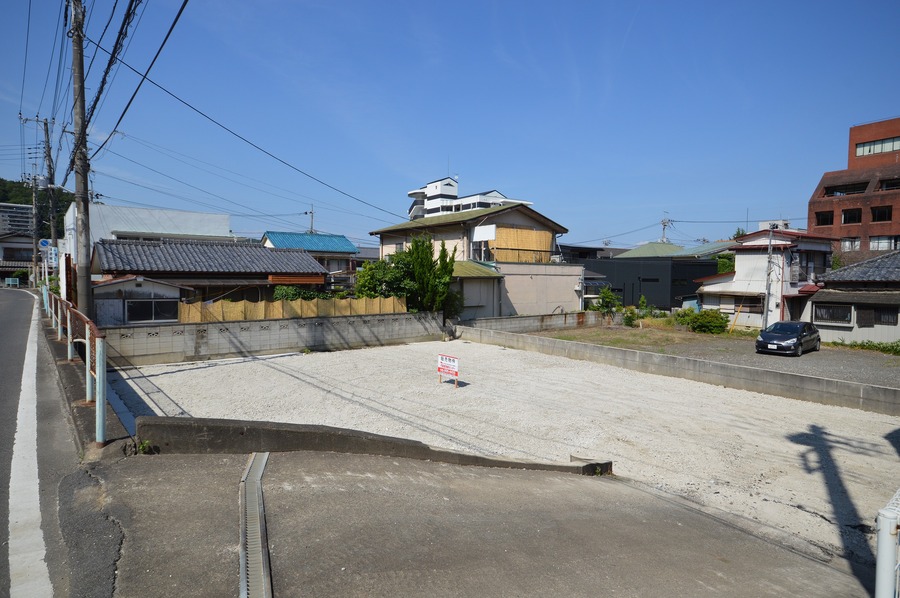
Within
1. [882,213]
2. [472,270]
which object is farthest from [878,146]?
[472,270]

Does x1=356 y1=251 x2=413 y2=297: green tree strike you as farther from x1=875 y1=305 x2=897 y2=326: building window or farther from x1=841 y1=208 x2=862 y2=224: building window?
x1=841 y1=208 x2=862 y2=224: building window

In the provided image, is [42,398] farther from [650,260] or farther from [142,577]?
[650,260]

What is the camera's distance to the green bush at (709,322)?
27.0 meters

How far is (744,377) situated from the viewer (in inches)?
591

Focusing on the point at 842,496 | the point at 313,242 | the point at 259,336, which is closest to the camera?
the point at 842,496

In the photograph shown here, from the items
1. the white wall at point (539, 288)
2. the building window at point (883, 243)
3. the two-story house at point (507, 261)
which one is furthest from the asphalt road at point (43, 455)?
the building window at point (883, 243)

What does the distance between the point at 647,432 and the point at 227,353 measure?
45.8 feet

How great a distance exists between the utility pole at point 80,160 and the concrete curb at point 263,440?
9.08 m

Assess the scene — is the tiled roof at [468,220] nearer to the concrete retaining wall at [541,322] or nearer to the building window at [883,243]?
the concrete retaining wall at [541,322]

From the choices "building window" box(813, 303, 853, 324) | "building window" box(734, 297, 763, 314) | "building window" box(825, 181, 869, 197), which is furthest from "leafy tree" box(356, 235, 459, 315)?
"building window" box(825, 181, 869, 197)

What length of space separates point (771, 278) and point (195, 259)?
29147 mm

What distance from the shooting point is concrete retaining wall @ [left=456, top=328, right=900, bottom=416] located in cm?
1283

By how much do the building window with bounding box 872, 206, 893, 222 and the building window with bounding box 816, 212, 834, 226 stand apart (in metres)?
3.01

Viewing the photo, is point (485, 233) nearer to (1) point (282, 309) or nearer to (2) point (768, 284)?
(1) point (282, 309)
